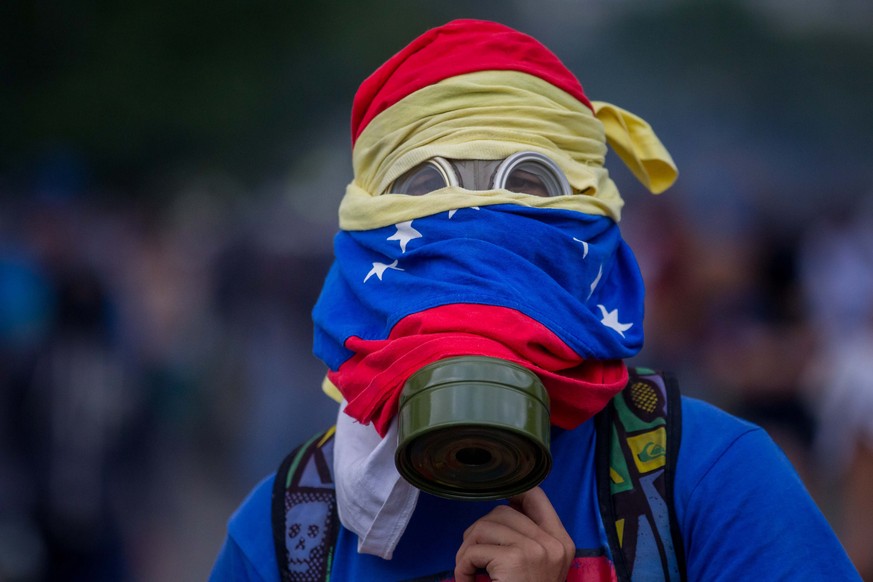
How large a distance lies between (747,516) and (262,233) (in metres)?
11.5

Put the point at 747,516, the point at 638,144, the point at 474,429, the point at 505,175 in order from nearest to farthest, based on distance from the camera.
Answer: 1. the point at 474,429
2. the point at 747,516
3. the point at 505,175
4. the point at 638,144

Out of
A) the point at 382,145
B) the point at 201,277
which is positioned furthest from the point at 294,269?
the point at 382,145

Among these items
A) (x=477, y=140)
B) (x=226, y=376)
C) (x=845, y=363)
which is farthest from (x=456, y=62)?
(x=226, y=376)

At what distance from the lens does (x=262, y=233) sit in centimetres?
1339

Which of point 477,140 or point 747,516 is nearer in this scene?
point 747,516

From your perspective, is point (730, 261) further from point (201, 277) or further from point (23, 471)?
point (201, 277)

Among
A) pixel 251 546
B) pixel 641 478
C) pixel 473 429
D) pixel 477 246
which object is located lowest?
pixel 251 546

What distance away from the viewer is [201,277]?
13445 millimetres

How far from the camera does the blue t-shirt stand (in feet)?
7.20

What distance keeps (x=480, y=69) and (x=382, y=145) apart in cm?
29

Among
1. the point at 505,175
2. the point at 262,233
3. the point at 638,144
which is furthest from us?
the point at 262,233

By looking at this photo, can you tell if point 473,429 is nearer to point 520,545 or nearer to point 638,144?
point 520,545

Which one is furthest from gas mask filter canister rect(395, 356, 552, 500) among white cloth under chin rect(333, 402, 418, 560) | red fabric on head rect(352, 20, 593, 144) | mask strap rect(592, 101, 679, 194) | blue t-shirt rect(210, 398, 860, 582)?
mask strap rect(592, 101, 679, 194)

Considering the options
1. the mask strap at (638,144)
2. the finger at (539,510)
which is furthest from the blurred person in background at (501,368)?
the mask strap at (638,144)
